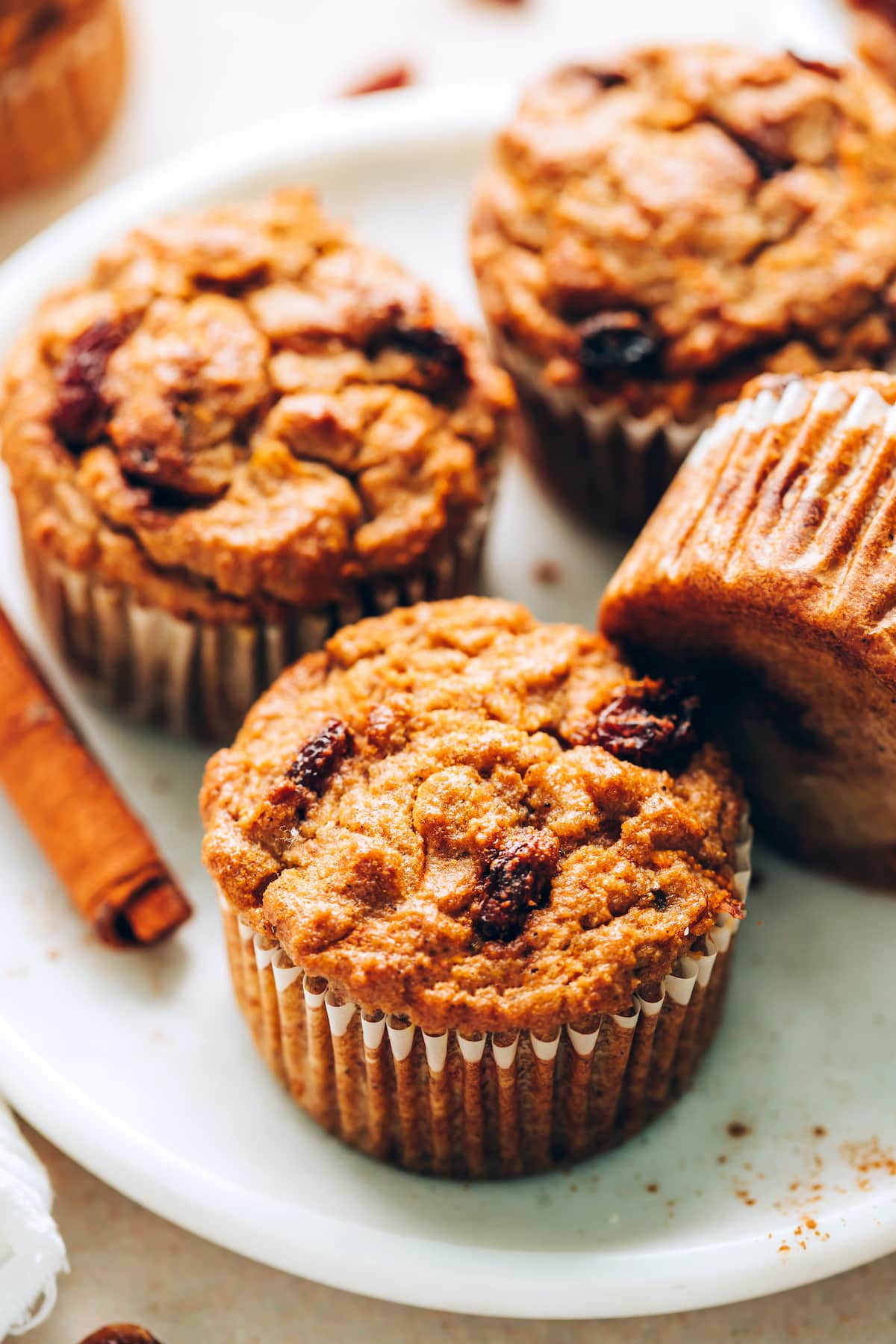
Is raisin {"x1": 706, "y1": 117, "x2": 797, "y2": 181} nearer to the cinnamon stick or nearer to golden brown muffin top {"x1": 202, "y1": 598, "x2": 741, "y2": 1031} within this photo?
golden brown muffin top {"x1": 202, "y1": 598, "x2": 741, "y2": 1031}

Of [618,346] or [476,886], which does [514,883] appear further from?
[618,346]

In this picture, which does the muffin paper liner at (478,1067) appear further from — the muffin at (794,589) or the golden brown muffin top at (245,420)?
the golden brown muffin top at (245,420)

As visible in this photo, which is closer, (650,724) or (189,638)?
(650,724)

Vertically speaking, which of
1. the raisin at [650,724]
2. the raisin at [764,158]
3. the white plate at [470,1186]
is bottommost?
the white plate at [470,1186]

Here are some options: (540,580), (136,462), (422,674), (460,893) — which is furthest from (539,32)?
(460,893)

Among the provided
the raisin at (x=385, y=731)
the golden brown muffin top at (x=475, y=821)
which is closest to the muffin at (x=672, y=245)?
the golden brown muffin top at (x=475, y=821)

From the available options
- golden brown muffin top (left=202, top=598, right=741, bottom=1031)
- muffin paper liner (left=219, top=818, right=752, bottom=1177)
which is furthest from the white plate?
golden brown muffin top (left=202, top=598, right=741, bottom=1031)

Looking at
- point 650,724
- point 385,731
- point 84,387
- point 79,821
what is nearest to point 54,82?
point 84,387
